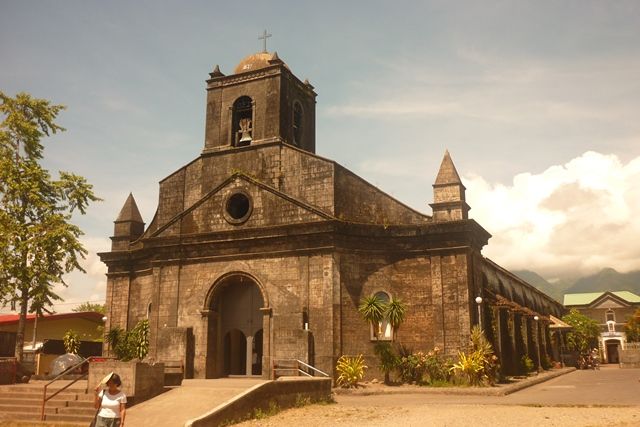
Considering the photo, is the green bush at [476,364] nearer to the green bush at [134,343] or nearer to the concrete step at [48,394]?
the concrete step at [48,394]

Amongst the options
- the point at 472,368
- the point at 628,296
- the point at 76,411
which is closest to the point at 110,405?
the point at 76,411

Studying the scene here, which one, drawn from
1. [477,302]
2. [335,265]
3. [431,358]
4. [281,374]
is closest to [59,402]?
[281,374]

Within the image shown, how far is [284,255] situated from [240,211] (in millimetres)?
3459

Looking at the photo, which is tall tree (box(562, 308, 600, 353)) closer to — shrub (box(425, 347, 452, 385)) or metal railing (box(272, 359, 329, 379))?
shrub (box(425, 347, 452, 385))

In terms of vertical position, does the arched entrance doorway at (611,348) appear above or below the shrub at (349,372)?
above

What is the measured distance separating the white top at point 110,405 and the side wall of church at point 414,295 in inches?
527

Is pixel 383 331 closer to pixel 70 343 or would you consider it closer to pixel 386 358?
pixel 386 358

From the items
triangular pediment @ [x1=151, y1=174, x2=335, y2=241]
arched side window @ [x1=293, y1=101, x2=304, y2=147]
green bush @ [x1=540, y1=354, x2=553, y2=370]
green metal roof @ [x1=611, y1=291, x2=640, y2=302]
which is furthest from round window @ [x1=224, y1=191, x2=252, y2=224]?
green metal roof @ [x1=611, y1=291, x2=640, y2=302]

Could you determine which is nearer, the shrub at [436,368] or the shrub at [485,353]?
the shrub at [485,353]

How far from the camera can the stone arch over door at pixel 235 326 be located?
25672 mm

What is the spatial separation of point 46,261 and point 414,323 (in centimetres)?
1666

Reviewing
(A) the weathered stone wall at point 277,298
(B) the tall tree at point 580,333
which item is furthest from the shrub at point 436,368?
(B) the tall tree at point 580,333

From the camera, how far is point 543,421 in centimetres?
1395

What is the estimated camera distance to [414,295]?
24797 mm
